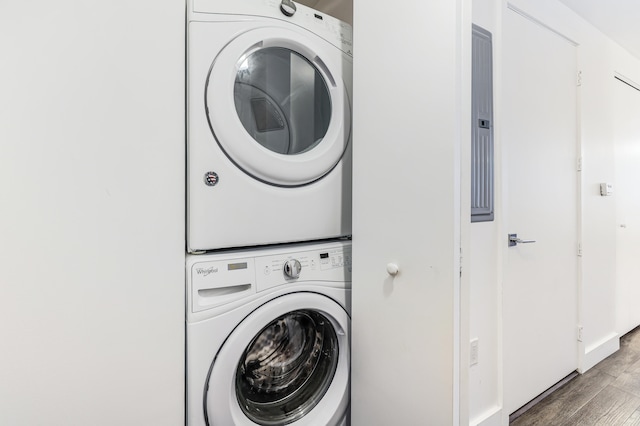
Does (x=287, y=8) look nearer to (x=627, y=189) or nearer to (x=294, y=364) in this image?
(x=294, y=364)

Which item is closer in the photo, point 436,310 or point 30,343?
point 30,343

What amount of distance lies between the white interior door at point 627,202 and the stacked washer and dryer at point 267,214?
7.85 ft

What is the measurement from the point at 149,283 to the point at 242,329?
308 mm

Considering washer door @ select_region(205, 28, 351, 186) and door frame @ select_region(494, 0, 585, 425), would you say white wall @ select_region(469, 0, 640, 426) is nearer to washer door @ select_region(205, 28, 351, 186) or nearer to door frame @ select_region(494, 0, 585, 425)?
door frame @ select_region(494, 0, 585, 425)

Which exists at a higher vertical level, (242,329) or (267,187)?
(267,187)

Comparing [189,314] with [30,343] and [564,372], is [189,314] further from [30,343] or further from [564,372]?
[564,372]

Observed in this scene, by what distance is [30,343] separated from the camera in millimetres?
768

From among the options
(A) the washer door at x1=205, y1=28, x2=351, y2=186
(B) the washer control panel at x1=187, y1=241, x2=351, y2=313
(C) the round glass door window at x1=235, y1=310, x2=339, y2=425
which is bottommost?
(C) the round glass door window at x1=235, y1=310, x2=339, y2=425

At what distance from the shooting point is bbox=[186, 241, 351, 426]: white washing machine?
96 cm

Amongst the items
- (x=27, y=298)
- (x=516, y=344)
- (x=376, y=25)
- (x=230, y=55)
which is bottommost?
(x=516, y=344)

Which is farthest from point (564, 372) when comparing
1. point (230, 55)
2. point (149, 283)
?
point (230, 55)

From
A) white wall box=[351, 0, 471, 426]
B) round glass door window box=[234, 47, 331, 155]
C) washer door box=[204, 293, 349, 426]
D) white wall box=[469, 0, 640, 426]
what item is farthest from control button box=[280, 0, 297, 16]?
washer door box=[204, 293, 349, 426]

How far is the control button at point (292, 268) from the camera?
1.11 meters

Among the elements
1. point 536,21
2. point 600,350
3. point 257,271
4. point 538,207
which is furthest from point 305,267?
point 600,350
